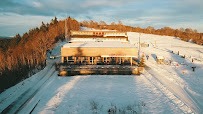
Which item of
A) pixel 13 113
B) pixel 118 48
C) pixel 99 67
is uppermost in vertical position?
pixel 118 48

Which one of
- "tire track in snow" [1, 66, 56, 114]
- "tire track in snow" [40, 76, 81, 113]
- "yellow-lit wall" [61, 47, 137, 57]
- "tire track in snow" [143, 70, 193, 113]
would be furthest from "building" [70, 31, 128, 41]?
"tire track in snow" [143, 70, 193, 113]

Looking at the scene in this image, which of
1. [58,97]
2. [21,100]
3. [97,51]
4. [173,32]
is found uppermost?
[173,32]

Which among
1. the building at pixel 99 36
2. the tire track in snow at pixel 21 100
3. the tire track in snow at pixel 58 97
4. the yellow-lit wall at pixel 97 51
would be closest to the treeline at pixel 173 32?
the building at pixel 99 36

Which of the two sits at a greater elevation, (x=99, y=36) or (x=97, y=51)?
(x=99, y=36)

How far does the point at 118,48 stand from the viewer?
21.9m

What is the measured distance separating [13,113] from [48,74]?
1063 cm

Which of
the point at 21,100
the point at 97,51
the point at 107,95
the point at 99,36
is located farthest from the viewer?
the point at 99,36

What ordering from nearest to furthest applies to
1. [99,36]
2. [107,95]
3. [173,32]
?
[107,95] < [99,36] < [173,32]

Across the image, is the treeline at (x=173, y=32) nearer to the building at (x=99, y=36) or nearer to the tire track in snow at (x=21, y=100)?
the building at (x=99, y=36)

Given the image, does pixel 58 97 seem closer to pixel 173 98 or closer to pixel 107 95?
pixel 107 95

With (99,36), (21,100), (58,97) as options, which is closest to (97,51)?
(58,97)

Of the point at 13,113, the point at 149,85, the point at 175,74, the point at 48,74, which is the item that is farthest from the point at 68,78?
the point at 175,74

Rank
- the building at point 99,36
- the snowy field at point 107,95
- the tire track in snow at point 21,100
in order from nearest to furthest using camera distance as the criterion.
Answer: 1. the snowy field at point 107,95
2. the tire track in snow at point 21,100
3. the building at point 99,36

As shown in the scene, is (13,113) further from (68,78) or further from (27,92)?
(68,78)
